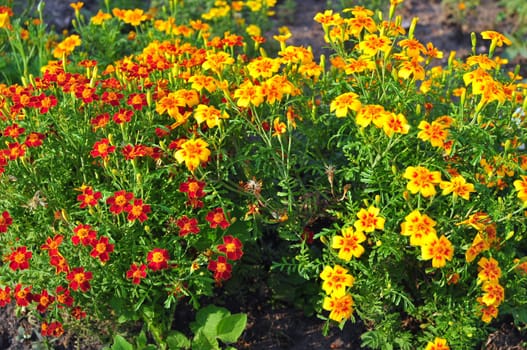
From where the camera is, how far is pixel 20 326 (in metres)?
3.20

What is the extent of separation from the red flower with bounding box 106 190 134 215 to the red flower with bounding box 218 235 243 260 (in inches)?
16.3

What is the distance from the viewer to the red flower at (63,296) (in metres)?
2.58

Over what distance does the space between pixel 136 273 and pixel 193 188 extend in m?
0.41

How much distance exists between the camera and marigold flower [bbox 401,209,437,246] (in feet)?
7.69

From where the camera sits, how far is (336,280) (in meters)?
2.52

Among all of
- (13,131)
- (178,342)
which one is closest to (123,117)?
(13,131)

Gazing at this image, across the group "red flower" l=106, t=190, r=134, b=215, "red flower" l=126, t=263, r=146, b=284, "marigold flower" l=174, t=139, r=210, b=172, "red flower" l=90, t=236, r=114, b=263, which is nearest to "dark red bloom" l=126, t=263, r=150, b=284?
"red flower" l=126, t=263, r=146, b=284

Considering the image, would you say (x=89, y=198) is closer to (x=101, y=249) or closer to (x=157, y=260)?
(x=101, y=249)

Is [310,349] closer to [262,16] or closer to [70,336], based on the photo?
[70,336]

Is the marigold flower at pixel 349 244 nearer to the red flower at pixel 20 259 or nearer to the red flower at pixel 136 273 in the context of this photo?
the red flower at pixel 136 273

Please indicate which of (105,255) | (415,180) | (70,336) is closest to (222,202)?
(105,255)

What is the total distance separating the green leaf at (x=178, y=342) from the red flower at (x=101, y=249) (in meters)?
0.60

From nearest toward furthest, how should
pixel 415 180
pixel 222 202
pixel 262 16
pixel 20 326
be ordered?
pixel 415 180
pixel 222 202
pixel 20 326
pixel 262 16

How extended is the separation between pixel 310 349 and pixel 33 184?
1.52 meters
